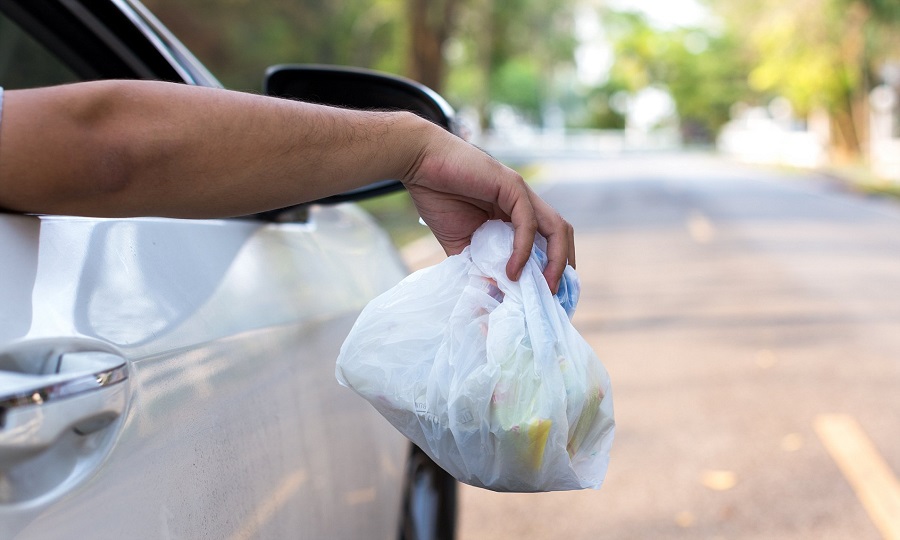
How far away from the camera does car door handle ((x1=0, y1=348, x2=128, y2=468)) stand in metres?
1.00

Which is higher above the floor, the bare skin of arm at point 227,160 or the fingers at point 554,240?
the bare skin of arm at point 227,160

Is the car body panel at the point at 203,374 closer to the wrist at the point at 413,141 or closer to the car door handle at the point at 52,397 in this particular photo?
the car door handle at the point at 52,397

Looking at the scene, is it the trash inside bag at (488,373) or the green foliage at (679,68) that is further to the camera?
the green foliage at (679,68)

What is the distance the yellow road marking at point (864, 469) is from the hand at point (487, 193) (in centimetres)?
280

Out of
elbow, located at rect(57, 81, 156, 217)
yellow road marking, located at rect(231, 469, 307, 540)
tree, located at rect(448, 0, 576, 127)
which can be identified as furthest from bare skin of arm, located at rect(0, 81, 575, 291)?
tree, located at rect(448, 0, 576, 127)

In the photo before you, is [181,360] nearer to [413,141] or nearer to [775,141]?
[413,141]

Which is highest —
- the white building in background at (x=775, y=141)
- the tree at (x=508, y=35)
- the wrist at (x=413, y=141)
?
the tree at (x=508, y=35)

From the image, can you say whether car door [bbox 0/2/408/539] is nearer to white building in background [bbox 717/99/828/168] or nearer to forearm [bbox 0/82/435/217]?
forearm [bbox 0/82/435/217]

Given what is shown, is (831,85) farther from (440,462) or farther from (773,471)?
(440,462)

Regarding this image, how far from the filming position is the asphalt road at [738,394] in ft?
13.7

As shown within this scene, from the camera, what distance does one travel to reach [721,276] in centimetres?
1085

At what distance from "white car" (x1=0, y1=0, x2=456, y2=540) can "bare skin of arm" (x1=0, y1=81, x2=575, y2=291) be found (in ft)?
0.26

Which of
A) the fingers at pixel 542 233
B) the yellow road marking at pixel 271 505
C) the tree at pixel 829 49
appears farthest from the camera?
the tree at pixel 829 49

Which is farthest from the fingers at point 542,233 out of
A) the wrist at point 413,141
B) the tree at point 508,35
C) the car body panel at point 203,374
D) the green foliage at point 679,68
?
the green foliage at point 679,68
